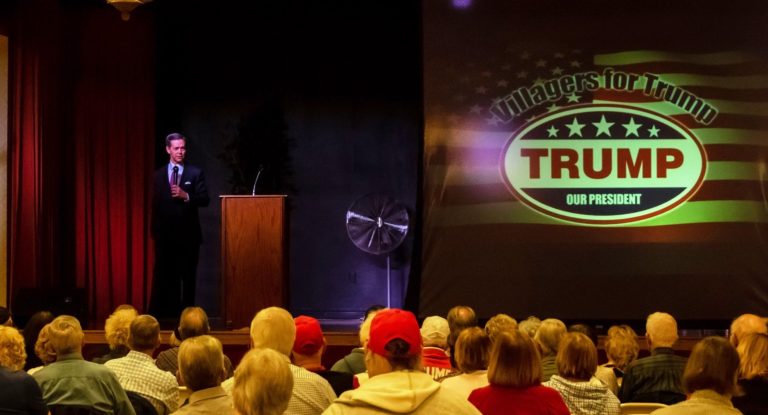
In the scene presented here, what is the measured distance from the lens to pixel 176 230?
9.73 meters

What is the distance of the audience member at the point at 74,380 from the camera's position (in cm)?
422

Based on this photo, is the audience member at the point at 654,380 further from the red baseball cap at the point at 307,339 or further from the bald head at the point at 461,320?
the red baseball cap at the point at 307,339

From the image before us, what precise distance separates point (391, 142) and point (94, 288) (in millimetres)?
3353

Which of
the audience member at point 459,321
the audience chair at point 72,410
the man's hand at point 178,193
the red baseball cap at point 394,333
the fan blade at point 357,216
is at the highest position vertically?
the man's hand at point 178,193

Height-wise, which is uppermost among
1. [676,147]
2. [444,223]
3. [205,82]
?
[205,82]

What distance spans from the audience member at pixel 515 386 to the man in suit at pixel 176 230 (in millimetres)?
6301

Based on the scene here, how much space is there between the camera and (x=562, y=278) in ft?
31.7

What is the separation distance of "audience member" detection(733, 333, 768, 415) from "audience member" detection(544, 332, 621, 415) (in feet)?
1.61

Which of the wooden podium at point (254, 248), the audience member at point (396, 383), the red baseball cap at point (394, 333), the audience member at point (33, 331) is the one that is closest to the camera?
the audience member at point (396, 383)

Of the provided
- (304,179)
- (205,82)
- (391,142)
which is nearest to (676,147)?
(391,142)

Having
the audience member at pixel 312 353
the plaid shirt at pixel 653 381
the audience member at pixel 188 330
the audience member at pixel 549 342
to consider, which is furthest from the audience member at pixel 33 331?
the plaid shirt at pixel 653 381

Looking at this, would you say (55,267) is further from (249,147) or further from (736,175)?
(736,175)

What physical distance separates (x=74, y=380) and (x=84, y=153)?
6.22 meters

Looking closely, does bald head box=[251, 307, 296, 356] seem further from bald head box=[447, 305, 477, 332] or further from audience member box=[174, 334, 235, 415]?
bald head box=[447, 305, 477, 332]
